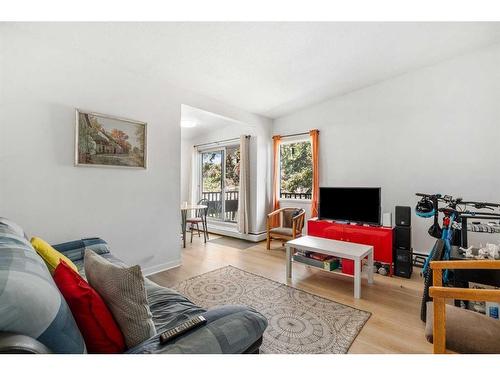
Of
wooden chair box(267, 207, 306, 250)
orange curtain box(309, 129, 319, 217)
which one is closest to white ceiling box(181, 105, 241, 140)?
orange curtain box(309, 129, 319, 217)

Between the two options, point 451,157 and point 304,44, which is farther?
point 451,157

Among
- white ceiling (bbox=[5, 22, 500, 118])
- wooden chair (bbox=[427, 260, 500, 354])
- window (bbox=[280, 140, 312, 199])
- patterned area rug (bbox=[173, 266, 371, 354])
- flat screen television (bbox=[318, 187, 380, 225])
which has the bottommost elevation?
patterned area rug (bbox=[173, 266, 371, 354])

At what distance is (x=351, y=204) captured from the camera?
3459 millimetres

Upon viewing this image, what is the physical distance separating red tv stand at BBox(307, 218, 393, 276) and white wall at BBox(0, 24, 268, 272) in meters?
2.09

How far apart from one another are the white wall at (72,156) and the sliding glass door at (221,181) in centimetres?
219

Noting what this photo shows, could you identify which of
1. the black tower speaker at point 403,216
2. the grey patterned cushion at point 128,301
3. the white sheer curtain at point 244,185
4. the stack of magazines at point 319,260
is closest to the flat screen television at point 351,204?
the black tower speaker at point 403,216

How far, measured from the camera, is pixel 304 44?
2576mm

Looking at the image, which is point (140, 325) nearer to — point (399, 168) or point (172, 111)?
point (172, 111)

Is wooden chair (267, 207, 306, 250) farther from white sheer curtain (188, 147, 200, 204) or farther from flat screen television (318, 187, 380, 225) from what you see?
white sheer curtain (188, 147, 200, 204)

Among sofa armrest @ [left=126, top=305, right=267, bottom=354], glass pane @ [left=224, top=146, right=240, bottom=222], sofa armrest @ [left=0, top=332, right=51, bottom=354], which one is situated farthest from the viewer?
glass pane @ [left=224, top=146, right=240, bottom=222]

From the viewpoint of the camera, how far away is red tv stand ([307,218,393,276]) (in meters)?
3.04
